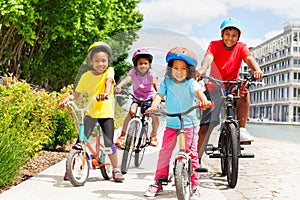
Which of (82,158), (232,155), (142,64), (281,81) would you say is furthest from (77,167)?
(281,81)

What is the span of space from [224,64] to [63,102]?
2.01 m

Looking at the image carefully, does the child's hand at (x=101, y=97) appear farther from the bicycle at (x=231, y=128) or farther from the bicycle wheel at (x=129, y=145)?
the bicycle at (x=231, y=128)

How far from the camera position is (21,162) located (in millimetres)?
6285

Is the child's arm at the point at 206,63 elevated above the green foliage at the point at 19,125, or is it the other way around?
the child's arm at the point at 206,63

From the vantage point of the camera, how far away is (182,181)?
484 centimetres

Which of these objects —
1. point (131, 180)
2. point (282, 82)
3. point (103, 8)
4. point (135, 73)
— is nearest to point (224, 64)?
point (135, 73)

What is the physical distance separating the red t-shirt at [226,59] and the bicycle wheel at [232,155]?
0.61m

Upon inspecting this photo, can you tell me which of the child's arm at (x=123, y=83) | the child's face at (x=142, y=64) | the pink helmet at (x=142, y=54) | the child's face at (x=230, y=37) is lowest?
the child's arm at (x=123, y=83)

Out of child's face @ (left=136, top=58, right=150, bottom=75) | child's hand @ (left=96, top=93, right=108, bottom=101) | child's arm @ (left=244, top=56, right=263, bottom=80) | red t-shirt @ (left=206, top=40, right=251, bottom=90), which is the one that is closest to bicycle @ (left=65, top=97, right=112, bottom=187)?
child's hand @ (left=96, top=93, right=108, bottom=101)

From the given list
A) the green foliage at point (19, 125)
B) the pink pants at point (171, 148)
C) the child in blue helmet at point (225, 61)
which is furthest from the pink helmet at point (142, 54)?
the green foliage at point (19, 125)

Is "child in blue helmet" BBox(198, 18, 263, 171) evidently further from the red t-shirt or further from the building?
the building

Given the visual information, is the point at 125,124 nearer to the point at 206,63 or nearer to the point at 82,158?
the point at 82,158

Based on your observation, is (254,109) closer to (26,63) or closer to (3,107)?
(26,63)

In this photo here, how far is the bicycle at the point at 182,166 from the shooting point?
4.81 m
